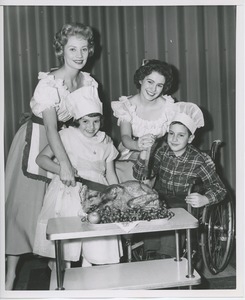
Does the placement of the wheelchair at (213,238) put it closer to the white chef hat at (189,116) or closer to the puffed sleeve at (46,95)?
the white chef hat at (189,116)

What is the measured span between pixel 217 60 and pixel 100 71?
29.9 inches

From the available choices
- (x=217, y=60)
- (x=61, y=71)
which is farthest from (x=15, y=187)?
(x=217, y=60)

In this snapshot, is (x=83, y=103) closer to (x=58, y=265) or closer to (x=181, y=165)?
(x=181, y=165)

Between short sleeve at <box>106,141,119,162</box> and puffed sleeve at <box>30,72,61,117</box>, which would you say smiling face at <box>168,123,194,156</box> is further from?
puffed sleeve at <box>30,72,61,117</box>

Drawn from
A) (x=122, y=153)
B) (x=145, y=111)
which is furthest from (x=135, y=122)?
(x=122, y=153)

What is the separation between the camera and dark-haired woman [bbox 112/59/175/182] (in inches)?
94.2

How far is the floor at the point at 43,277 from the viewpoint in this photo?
2.30 m

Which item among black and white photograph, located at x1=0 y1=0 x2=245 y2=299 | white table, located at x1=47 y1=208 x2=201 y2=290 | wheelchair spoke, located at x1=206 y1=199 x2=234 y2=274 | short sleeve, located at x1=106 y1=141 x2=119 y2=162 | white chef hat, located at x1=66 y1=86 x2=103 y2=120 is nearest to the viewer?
white table, located at x1=47 y1=208 x2=201 y2=290

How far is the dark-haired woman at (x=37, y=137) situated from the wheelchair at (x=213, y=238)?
56 cm

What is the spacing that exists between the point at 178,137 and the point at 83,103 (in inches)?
21.5

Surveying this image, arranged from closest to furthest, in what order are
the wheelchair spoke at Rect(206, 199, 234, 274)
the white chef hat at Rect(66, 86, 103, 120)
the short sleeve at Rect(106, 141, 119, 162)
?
1. the white chef hat at Rect(66, 86, 103, 120)
2. the short sleeve at Rect(106, 141, 119, 162)
3. the wheelchair spoke at Rect(206, 199, 234, 274)

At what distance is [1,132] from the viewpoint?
6.22 feet

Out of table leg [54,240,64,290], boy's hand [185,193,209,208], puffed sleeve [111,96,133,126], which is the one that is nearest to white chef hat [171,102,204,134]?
puffed sleeve [111,96,133,126]

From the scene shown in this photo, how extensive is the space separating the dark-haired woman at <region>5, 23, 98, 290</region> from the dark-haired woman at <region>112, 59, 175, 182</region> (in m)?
0.26
